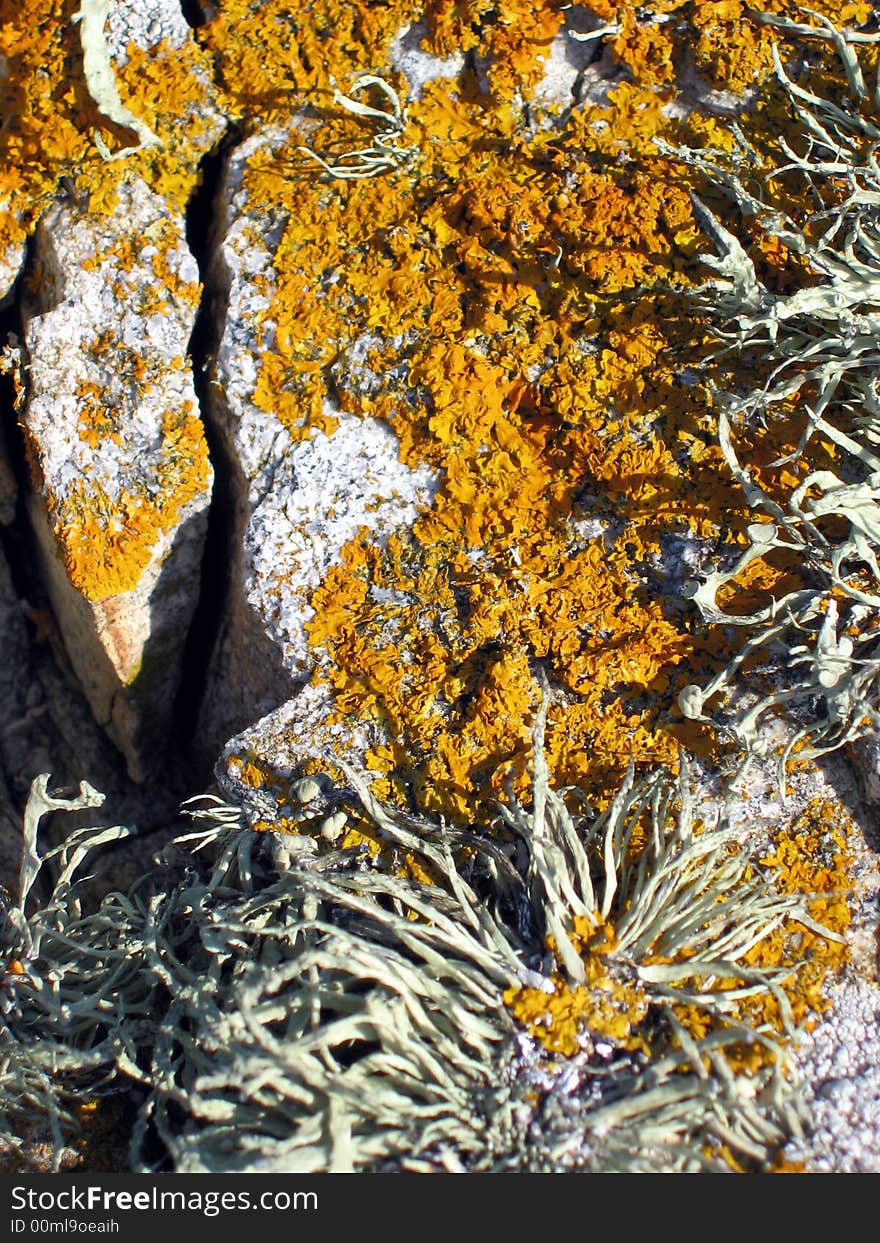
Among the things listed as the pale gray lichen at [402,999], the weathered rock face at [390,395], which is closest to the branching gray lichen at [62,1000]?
the pale gray lichen at [402,999]

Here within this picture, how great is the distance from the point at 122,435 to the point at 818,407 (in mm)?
2035

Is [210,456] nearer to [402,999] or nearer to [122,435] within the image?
[122,435]

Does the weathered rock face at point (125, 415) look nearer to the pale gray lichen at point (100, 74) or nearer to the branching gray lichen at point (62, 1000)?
the pale gray lichen at point (100, 74)

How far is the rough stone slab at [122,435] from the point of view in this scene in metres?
3.11

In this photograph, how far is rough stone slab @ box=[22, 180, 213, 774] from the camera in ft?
10.2

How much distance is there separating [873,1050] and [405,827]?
1.19 metres

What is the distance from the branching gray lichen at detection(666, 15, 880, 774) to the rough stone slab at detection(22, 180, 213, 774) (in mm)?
1612

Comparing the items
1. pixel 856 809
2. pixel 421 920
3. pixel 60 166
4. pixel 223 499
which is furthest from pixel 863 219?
pixel 60 166

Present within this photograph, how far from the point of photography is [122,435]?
3152 millimetres

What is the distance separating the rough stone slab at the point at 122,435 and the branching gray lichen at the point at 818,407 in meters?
1.61

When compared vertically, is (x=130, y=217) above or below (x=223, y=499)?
above

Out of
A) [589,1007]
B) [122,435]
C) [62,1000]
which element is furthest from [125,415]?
[589,1007]

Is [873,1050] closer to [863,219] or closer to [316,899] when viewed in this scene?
[316,899]

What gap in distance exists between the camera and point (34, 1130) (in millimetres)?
2572
